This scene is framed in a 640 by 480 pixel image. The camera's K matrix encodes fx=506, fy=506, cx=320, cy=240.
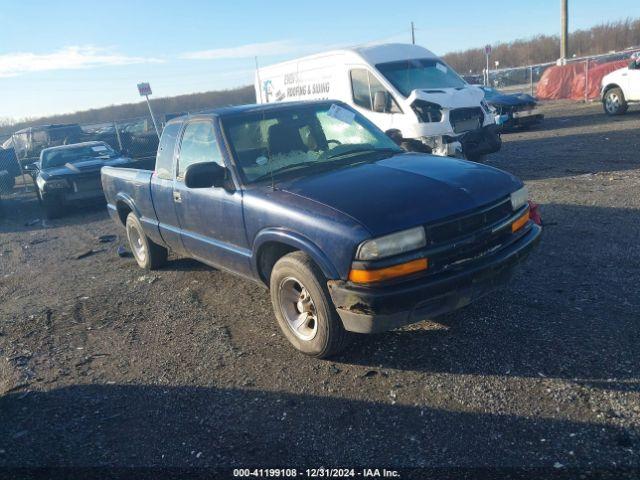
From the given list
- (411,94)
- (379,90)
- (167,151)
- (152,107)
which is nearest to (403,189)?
(167,151)

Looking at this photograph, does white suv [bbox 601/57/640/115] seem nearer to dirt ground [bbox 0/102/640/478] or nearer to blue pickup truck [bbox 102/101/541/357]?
dirt ground [bbox 0/102/640/478]

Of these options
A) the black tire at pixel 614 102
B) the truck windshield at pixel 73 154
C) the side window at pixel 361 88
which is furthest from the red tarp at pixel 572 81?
the truck windshield at pixel 73 154

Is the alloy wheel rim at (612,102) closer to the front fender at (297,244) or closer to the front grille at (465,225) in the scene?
the front grille at (465,225)

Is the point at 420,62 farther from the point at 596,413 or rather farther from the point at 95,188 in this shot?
the point at 596,413

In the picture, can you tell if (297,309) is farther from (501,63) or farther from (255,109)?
(501,63)

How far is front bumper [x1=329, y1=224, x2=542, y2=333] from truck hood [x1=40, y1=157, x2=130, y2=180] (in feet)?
28.5

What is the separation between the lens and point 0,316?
5574mm

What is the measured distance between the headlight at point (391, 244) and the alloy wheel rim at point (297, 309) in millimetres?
746

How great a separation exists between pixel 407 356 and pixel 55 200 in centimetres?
969

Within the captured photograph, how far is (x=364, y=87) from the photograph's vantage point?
10.1m

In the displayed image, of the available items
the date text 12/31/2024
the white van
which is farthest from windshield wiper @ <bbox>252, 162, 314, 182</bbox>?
the white van

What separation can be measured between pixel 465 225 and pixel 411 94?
655 cm

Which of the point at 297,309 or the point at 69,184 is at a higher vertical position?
the point at 69,184

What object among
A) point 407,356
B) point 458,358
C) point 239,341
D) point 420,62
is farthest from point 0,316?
point 420,62
